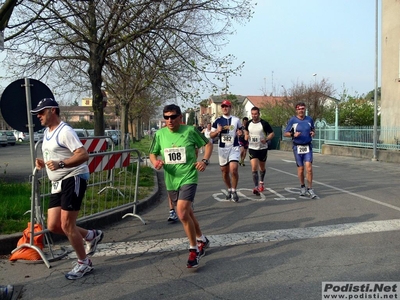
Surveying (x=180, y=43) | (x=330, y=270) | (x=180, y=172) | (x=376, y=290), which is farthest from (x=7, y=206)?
(x=180, y=43)

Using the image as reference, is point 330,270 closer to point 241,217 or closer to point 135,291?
point 135,291

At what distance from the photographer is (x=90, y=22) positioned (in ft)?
38.8

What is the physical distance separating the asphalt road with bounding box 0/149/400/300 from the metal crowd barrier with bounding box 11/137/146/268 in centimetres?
27

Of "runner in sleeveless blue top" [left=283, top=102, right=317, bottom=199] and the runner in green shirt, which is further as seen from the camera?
"runner in sleeveless blue top" [left=283, top=102, right=317, bottom=199]

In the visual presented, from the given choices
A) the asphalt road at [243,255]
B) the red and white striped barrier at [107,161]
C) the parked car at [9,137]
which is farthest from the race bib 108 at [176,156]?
the parked car at [9,137]

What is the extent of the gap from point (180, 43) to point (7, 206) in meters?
7.58

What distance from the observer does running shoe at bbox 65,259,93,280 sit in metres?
4.68

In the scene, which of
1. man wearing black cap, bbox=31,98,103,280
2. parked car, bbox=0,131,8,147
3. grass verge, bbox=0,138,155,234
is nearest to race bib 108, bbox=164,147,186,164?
man wearing black cap, bbox=31,98,103,280

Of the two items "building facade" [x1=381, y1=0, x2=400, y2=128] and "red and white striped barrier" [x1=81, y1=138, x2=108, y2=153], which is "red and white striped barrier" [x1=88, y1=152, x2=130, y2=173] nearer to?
"red and white striped barrier" [x1=81, y1=138, x2=108, y2=153]

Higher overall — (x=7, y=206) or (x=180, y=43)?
(x=180, y=43)

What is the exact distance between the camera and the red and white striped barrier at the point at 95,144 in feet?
28.4

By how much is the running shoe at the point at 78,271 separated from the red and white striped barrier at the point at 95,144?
13.5 ft

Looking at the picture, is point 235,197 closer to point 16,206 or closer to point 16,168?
point 16,206

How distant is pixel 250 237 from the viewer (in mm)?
6188
